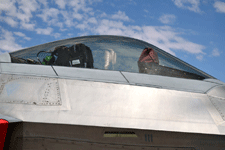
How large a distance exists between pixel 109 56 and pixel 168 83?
3.30 feet

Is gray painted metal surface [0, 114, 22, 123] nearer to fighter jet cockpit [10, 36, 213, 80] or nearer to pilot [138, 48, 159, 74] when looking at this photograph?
fighter jet cockpit [10, 36, 213, 80]

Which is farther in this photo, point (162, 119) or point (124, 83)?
point (124, 83)

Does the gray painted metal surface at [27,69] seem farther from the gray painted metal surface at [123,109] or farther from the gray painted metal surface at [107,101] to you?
the gray painted metal surface at [123,109]

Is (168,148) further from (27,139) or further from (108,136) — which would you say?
(27,139)

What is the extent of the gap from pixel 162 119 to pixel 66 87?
1.14 metres

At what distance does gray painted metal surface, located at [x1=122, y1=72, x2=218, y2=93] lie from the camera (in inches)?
88.9

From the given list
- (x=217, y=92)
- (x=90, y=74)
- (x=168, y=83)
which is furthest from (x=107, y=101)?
(x=217, y=92)

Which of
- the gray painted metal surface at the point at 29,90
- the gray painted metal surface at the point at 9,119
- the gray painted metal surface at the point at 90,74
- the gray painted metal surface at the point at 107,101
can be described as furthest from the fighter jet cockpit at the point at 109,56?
the gray painted metal surface at the point at 9,119

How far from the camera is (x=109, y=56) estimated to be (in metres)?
2.84

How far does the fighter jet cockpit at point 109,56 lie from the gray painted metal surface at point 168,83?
0.18m

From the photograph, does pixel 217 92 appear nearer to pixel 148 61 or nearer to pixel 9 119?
pixel 148 61

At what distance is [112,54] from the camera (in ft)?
9.49

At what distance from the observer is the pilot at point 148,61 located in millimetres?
2682

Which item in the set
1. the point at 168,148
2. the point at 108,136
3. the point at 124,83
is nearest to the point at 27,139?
the point at 108,136
